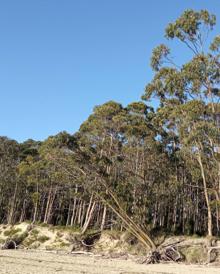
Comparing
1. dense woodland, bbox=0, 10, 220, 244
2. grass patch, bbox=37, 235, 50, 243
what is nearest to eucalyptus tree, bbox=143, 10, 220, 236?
dense woodland, bbox=0, 10, 220, 244

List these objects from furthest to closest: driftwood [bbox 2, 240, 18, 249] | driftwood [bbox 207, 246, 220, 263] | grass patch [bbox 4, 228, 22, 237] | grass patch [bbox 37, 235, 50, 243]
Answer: grass patch [bbox 4, 228, 22, 237] < grass patch [bbox 37, 235, 50, 243] < driftwood [bbox 2, 240, 18, 249] < driftwood [bbox 207, 246, 220, 263]

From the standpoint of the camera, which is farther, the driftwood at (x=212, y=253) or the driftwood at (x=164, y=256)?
the driftwood at (x=212, y=253)

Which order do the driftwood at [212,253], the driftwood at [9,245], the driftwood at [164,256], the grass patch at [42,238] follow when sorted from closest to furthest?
the driftwood at [164,256]
the driftwood at [212,253]
the driftwood at [9,245]
the grass patch at [42,238]

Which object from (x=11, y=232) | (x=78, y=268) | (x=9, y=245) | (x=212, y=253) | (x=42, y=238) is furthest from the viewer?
(x=11, y=232)

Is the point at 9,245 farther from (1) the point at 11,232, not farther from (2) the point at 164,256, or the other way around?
(2) the point at 164,256

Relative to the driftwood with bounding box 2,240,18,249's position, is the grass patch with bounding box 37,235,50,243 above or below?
above

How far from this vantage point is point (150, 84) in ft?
89.4

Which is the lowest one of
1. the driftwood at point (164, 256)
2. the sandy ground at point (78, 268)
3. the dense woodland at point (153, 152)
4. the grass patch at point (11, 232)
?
the sandy ground at point (78, 268)

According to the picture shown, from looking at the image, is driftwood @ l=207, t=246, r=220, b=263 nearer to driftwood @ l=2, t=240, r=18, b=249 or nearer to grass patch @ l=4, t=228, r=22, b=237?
driftwood @ l=2, t=240, r=18, b=249

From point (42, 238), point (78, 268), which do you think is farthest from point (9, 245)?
point (78, 268)

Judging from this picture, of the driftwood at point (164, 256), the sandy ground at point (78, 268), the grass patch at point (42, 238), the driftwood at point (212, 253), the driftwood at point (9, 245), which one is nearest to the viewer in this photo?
the sandy ground at point (78, 268)

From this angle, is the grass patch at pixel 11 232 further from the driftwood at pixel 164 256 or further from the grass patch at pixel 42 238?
the driftwood at pixel 164 256

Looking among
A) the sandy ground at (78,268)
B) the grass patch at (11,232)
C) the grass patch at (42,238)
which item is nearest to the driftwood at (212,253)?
the sandy ground at (78,268)

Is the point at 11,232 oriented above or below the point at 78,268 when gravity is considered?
above
